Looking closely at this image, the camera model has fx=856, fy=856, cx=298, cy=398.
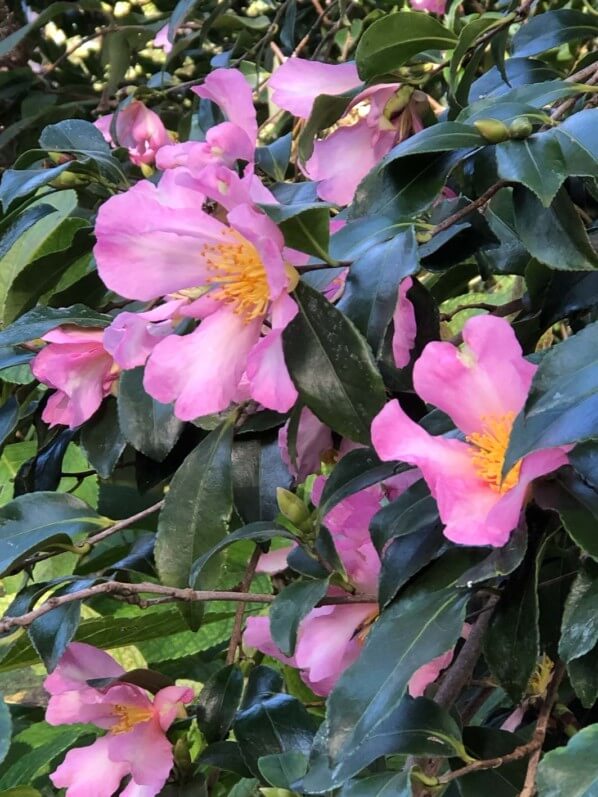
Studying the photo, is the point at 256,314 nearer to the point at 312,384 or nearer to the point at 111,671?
the point at 312,384

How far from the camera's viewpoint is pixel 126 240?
1.54 ft

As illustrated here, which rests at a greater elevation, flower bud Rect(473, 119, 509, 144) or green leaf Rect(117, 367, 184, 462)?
flower bud Rect(473, 119, 509, 144)

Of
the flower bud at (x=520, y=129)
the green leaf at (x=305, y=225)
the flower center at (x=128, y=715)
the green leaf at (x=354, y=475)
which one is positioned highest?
the flower bud at (x=520, y=129)

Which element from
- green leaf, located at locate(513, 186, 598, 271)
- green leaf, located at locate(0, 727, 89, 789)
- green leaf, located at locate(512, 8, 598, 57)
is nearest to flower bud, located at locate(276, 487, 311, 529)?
green leaf, located at locate(513, 186, 598, 271)

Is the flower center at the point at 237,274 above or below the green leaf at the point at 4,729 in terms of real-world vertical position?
above

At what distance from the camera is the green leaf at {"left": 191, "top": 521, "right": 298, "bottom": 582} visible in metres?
0.51

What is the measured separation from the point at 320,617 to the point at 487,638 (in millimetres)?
136

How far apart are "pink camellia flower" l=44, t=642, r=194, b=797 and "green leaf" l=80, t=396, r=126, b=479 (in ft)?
0.46

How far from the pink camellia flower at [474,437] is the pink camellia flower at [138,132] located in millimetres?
717

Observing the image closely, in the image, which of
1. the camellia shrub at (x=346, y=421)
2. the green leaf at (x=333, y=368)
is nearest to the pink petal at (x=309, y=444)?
the camellia shrub at (x=346, y=421)

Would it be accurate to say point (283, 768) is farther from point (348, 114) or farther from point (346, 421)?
point (348, 114)

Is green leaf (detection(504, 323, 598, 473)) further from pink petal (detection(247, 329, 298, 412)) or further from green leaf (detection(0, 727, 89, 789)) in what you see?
green leaf (detection(0, 727, 89, 789))

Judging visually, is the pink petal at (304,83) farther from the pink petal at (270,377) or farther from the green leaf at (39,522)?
the green leaf at (39,522)

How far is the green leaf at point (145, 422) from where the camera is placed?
22.8 inches
